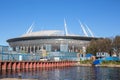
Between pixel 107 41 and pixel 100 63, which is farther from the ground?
pixel 107 41

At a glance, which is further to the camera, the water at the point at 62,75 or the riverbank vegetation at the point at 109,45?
the riverbank vegetation at the point at 109,45

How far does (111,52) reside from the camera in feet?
502

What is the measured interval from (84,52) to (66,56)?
20.4 meters

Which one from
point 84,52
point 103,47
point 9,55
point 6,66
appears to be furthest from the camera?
point 84,52

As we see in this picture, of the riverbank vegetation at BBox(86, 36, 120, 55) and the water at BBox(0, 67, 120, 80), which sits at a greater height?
the riverbank vegetation at BBox(86, 36, 120, 55)

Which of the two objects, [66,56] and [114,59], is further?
[66,56]

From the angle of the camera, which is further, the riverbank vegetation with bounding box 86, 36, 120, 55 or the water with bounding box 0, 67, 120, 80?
the riverbank vegetation with bounding box 86, 36, 120, 55

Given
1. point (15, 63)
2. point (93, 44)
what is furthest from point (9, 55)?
point (93, 44)

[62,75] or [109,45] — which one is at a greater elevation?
[109,45]

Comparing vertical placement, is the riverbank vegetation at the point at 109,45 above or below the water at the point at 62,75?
above

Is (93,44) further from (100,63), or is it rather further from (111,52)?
(100,63)

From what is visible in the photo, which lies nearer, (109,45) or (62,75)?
(62,75)

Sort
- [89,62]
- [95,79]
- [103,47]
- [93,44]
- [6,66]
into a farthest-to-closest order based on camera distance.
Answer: [93,44] → [103,47] → [89,62] → [6,66] → [95,79]

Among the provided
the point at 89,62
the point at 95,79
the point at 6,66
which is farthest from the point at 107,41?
the point at 95,79
